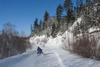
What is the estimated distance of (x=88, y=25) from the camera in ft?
49.4

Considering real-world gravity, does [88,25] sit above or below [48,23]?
below

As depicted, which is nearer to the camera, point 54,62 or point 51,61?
point 54,62

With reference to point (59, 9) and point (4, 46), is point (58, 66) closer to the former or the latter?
point (4, 46)

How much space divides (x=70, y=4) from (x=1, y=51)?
92.4 ft

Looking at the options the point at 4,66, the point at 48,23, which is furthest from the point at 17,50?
the point at 48,23

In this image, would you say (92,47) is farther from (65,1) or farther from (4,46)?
(65,1)

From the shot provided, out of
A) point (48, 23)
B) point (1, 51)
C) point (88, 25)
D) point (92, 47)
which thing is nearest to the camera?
point (92, 47)

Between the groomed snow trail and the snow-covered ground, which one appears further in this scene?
the snow-covered ground

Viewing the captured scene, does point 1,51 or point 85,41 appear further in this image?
point 1,51

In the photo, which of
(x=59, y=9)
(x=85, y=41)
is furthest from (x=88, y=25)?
(x=59, y=9)

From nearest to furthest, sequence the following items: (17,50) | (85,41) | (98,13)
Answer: (85,41)
(98,13)
(17,50)

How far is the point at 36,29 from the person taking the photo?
7238cm

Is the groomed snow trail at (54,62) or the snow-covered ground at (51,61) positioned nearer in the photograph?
the groomed snow trail at (54,62)

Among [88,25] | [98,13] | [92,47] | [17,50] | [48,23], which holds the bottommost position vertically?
[17,50]
